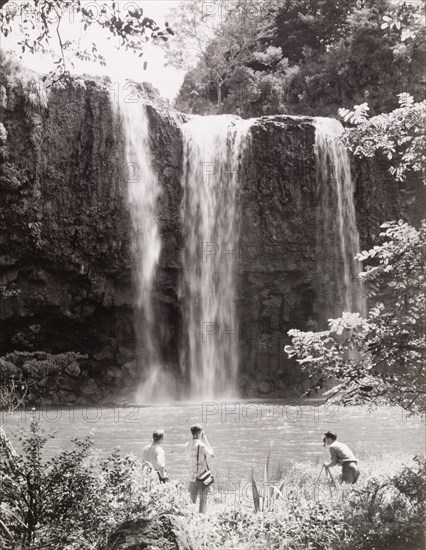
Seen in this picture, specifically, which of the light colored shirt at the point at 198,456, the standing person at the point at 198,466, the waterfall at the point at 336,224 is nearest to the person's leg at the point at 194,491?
the standing person at the point at 198,466

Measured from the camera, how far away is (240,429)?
15.3 meters

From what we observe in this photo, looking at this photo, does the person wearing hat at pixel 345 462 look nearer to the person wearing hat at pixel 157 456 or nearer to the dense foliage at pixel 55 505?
the person wearing hat at pixel 157 456

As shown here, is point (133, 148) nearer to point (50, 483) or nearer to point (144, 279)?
point (144, 279)

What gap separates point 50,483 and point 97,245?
18.5 m

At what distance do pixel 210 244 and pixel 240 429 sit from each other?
10.4 metres

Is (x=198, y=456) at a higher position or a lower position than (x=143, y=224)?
lower

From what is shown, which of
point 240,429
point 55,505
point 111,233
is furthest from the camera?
point 111,233

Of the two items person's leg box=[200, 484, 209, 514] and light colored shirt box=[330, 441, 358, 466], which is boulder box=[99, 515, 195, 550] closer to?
person's leg box=[200, 484, 209, 514]

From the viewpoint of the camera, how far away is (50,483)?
17.4 feet

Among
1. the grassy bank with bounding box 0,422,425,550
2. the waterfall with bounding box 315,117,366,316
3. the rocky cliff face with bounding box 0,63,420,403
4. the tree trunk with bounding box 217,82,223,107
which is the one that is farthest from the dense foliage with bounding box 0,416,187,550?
the tree trunk with bounding box 217,82,223,107

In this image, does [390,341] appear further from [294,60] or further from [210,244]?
[294,60]

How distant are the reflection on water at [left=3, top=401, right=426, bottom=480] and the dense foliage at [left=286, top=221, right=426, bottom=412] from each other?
16.9 feet

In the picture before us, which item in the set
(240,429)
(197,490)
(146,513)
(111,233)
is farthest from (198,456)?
(111,233)

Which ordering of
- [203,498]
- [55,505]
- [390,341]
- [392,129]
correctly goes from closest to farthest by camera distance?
[55,505] < [390,341] < [392,129] < [203,498]
